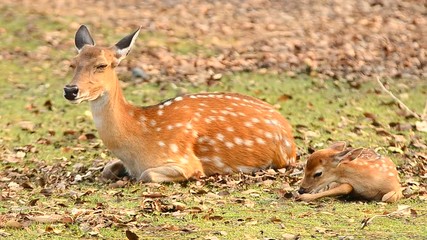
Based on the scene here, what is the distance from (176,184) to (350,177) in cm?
174

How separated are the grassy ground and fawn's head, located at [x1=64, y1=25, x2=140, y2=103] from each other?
2.86 ft

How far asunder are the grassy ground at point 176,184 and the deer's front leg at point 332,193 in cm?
7

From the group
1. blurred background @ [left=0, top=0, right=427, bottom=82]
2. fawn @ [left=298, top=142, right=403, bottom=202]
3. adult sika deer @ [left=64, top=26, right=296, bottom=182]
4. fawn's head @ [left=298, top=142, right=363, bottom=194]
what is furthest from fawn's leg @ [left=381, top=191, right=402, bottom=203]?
blurred background @ [left=0, top=0, right=427, bottom=82]

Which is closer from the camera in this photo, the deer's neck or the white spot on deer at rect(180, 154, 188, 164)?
the white spot on deer at rect(180, 154, 188, 164)

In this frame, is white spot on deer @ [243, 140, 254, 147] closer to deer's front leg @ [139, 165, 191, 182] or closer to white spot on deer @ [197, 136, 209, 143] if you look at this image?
white spot on deer @ [197, 136, 209, 143]

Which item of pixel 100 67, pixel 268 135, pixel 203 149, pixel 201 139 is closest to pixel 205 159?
pixel 203 149

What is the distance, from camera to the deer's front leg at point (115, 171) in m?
9.89

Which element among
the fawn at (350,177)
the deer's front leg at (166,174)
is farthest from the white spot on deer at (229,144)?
the fawn at (350,177)

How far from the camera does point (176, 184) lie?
9484mm

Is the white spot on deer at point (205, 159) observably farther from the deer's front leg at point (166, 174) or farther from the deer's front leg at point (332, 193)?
the deer's front leg at point (332, 193)

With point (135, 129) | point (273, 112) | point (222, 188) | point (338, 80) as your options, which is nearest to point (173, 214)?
point (222, 188)

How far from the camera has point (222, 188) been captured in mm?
9250

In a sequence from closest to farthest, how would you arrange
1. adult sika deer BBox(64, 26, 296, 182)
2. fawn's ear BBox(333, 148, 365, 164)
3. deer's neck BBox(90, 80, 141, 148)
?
fawn's ear BBox(333, 148, 365, 164)
adult sika deer BBox(64, 26, 296, 182)
deer's neck BBox(90, 80, 141, 148)

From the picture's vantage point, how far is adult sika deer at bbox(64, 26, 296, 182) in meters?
9.65
